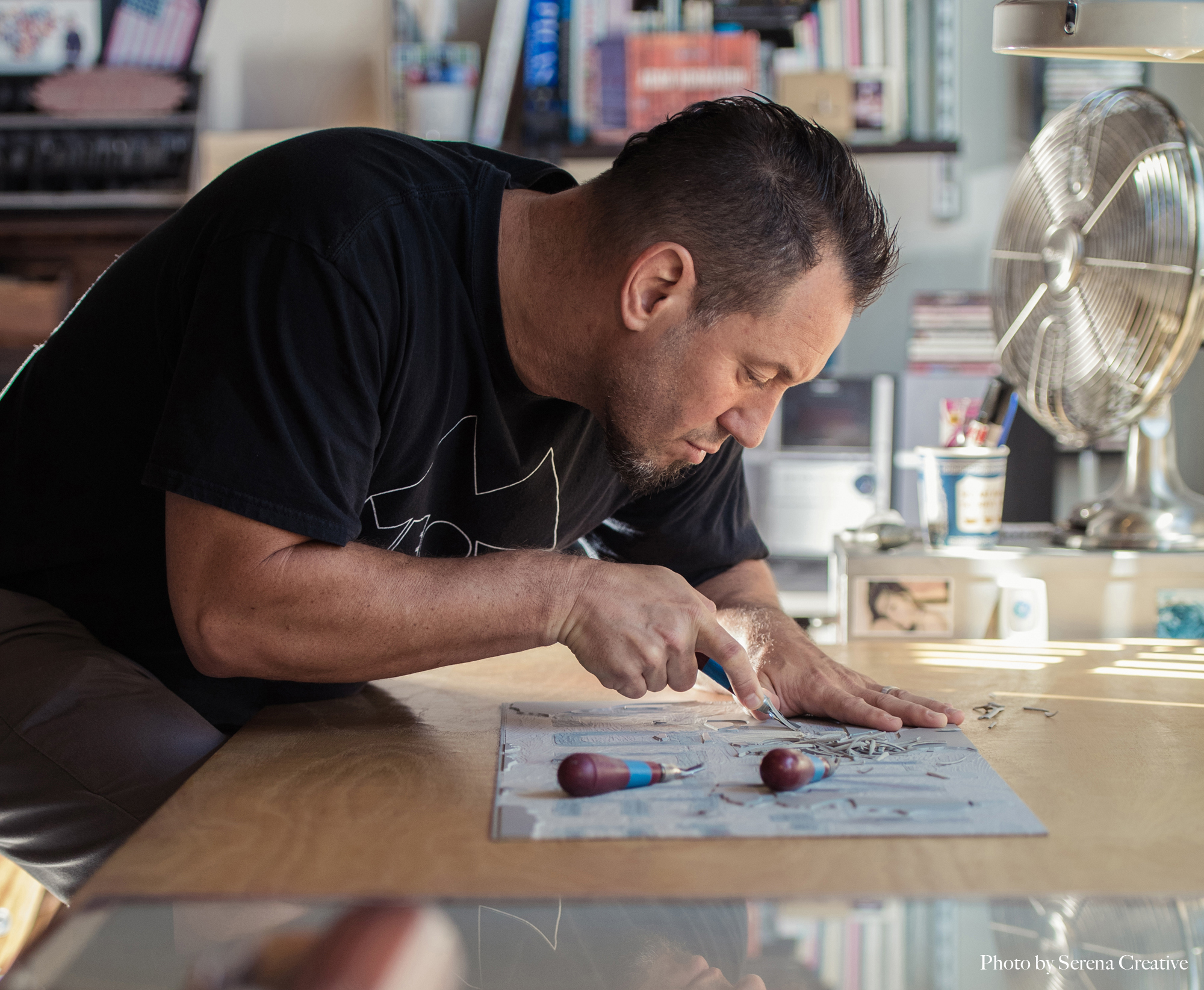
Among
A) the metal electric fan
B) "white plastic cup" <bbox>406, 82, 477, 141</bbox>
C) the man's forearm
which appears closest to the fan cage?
the metal electric fan

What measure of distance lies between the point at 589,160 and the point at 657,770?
2.63 meters

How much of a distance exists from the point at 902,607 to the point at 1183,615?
0.34m

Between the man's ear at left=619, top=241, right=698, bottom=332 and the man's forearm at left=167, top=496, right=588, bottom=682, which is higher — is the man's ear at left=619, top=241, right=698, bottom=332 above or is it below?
above

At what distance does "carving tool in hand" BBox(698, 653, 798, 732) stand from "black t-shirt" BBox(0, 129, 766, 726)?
0.88ft

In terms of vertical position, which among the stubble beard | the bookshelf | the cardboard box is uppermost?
the cardboard box

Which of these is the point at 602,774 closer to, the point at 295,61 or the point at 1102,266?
the point at 1102,266

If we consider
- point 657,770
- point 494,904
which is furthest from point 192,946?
point 657,770

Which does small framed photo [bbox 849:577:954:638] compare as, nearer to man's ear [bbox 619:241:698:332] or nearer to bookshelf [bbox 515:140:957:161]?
man's ear [bbox 619:241:698:332]

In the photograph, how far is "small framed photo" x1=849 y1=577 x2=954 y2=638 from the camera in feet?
4.67

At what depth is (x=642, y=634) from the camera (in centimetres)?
88

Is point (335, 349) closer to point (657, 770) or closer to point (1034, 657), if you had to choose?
point (657, 770)

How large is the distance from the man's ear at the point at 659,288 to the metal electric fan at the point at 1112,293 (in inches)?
28.0

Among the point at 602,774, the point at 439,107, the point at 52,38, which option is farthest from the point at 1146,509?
the point at 52,38

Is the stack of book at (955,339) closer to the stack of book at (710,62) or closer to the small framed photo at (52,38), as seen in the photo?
the stack of book at (710,62)
